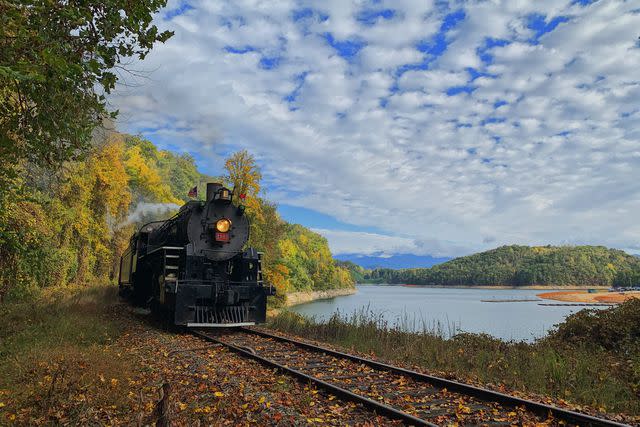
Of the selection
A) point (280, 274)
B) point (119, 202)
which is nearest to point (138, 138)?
point (119, 202)

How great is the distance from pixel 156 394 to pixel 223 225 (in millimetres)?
7397

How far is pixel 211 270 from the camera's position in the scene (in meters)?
12.7

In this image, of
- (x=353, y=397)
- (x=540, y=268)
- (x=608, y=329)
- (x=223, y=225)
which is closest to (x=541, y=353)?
(x=608, y=329)

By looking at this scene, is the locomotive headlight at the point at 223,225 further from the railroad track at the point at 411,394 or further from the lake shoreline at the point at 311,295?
the lake shoreline at the point at 311,295

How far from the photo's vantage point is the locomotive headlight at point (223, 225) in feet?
42.7

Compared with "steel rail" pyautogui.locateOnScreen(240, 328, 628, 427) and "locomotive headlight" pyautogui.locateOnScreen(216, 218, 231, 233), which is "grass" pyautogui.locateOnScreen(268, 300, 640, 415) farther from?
"locomotive headlight" pyautogui.locateOnScreen(216, 218, 231, 233)

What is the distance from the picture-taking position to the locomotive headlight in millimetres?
13000

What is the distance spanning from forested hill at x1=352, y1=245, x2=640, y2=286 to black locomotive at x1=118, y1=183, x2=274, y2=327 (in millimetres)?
95791

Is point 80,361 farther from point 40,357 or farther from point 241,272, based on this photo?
point 241,272

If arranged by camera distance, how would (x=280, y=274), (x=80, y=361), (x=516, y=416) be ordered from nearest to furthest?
(x=516, y=416) < (x=80, y=361) < (x=280, y=274)

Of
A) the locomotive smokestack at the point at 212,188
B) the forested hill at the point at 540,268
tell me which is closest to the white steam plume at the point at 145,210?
the locomotive smokestack at the point at 212,188

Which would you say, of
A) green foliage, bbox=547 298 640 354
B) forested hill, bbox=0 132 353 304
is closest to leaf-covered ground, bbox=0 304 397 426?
green foliage, bbox=547 298 640 354

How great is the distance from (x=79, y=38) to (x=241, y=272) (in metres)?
8.63

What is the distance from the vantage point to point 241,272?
43.2 ft
